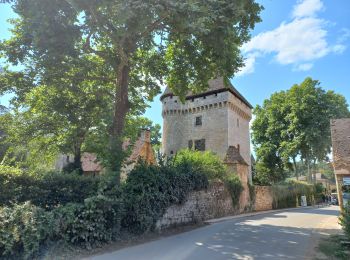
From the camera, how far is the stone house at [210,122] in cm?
3388

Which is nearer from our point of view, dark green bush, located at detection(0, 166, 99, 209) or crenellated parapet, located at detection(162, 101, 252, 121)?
dark green bush, located at detection(0, 166, 99, 209)

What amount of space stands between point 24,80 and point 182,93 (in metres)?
8.57

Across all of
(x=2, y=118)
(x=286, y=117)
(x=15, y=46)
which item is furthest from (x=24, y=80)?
(x=286, y=117)

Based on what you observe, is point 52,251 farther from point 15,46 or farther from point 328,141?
point 328,141

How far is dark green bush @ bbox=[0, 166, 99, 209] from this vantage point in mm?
11094

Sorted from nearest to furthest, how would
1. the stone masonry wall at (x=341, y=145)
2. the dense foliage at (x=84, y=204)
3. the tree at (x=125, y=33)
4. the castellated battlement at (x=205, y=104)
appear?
the dense foliage at (x=84, y=204)
the tree at (x=125, y=33)
the stone masonry wall at (x=341, y=145)
the castellated battlement at (x=205, y=104)

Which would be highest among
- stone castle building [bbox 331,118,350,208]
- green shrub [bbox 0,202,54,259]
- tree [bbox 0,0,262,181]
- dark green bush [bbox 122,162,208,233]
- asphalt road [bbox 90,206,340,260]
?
tree [bbox 0,0,262,181]

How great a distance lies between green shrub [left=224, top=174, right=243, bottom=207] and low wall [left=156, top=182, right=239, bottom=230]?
1.69 ft

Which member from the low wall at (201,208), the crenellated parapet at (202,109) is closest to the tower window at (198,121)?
the crenellated parapet at (202,109)

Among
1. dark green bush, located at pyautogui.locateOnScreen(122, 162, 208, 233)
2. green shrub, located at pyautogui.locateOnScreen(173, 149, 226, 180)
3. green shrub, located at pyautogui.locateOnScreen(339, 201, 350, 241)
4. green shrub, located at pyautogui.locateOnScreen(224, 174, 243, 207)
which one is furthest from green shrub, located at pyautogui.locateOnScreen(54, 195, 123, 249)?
green shrub, located at pyautogui.locateOnScreen(224, 174, 243, 207)

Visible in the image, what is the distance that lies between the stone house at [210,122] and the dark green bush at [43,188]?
65.0 ft

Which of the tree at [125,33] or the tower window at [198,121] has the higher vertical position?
the tower window at [198,121]

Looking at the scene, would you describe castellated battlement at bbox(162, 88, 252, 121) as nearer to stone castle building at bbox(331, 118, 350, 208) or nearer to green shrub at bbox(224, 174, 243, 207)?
green shrub at bbox(224, 174, 243, 207)

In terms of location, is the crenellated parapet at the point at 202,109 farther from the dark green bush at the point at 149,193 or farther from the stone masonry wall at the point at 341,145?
the dark green bush at the point at 149,193
